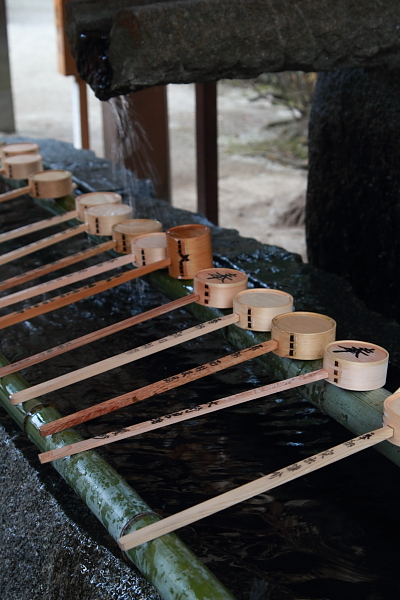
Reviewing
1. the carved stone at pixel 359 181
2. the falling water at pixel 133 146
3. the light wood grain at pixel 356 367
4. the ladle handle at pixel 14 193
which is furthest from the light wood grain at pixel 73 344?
the falling water at pixel 133 146

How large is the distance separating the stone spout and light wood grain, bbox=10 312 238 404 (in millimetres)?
851

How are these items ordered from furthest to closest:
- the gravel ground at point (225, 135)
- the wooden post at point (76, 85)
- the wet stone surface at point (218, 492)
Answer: the gravel ground at point (225, 135) → the wooden post at point (76, 85) → the wet stone surface at point (218, 492)

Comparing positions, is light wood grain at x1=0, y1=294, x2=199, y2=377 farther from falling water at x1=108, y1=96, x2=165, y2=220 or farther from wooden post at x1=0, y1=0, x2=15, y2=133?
wooden post at x1=0, y1=0, x2=15, y2=133

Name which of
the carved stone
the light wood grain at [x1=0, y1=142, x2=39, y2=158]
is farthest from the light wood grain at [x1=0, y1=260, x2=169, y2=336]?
the light wood grain at [x1=0, y1=142, x2=39, y2=158]

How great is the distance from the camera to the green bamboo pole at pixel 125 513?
1486mm

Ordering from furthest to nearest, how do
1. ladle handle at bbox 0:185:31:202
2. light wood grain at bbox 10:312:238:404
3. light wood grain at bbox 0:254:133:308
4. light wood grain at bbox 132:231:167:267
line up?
ladle handle at bbox 0:185:31:202, light wood grain at bbox 132:231:167:267, light wood grain at bbox 0:254:133:308, light wood grain at bbox 10:312:238:404

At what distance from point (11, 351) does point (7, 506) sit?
1.04 metres

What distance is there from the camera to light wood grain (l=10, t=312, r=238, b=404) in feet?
6.85

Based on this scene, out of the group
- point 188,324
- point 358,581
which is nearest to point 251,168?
point 188,324

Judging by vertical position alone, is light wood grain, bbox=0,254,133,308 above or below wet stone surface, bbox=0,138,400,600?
above

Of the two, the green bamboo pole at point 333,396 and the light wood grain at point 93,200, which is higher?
the light wood grain at point 93,200

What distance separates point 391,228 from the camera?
3.62 meters

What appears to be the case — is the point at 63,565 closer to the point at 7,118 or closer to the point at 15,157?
the point at 15,157

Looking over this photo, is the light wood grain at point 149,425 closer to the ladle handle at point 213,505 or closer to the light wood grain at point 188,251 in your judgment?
the ladle handle at point 213,505
